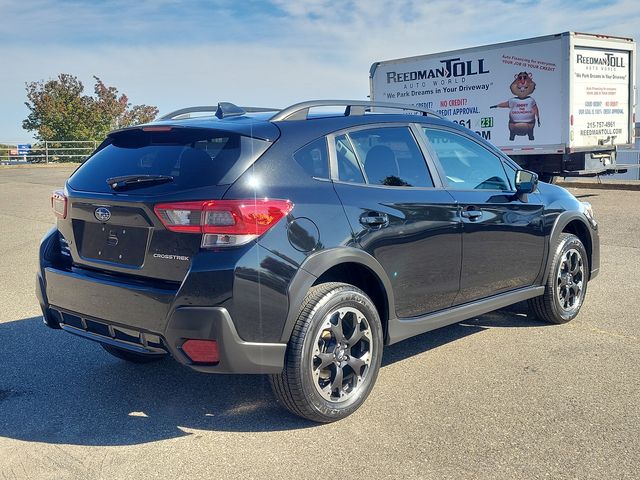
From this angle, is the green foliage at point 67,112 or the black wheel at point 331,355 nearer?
the black wheel at point 331,355

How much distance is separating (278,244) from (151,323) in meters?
0.76

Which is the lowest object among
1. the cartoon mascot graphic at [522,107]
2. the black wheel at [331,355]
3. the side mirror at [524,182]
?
the black wheel at [331,355]

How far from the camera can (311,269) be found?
3.59 m

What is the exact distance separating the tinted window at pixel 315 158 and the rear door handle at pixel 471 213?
1.17m

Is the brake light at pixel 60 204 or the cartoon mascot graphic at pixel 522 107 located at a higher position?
the cartoon mascot graphic at pixel 522 107

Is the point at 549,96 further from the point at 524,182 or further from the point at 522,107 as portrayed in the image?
the point at 524,182

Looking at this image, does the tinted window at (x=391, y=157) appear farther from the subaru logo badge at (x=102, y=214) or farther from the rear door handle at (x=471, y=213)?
the subaru logo badge at (x=102, y=214)

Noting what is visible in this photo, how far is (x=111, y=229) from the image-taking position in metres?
3.73

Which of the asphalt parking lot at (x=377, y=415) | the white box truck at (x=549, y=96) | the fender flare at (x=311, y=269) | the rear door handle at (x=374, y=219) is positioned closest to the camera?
the asphalt parking lot at (x=377, y=415)

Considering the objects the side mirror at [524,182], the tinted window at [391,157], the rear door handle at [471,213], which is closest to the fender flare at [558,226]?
the side mirror at [524,182]

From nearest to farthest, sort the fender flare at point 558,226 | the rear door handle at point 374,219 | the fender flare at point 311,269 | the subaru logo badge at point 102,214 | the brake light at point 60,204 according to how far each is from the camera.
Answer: the fender flare at point 311,269 < the subaru logo badge at point 102,214 < the rear door handle at point 374,219 < the brake light at point 60,204 < the fender flare at point 558,226

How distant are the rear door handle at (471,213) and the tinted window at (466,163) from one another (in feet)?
0.54

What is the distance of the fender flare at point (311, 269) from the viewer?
3531 millimetres

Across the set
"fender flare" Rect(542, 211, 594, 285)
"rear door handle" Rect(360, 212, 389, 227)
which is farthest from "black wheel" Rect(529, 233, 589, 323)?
"rear door handle" Rect(360, 212, 389, 227)
